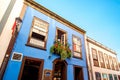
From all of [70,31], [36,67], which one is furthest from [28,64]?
[70,31]

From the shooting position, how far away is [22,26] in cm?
Answer: 735

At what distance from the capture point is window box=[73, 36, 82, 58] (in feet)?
34.3

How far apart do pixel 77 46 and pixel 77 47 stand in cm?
13

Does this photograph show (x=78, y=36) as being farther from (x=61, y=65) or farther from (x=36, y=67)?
(x=36, y=67)

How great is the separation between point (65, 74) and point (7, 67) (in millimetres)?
4708

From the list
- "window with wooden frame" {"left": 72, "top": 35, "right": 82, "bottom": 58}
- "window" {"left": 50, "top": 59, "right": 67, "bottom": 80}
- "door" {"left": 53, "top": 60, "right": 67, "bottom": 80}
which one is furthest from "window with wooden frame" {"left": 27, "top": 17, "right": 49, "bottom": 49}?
"window with wooden frame" {"left": 72, "top": 35, "right": 82, "bottom": 58}

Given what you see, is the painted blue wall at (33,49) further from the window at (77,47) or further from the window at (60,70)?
the window at (77,47)

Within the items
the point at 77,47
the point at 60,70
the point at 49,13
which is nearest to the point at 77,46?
the point at 77,47

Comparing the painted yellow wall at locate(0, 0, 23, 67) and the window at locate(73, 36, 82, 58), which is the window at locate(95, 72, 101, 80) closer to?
the window at locate(73, 36, 82, 58)

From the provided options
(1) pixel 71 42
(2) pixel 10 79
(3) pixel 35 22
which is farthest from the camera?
(1) pixel 71 42

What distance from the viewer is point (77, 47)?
10938 millimetres

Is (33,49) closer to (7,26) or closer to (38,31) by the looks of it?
(38,31)

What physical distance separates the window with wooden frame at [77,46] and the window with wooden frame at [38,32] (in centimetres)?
360

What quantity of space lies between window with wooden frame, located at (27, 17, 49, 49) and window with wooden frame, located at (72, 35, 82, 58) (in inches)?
142
